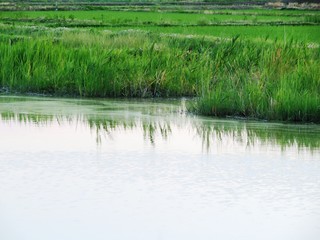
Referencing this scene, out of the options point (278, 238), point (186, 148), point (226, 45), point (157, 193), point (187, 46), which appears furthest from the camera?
point (187, 46)

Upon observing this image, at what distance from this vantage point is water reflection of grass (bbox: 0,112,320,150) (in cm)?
856

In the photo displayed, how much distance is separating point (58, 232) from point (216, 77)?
6656 mm

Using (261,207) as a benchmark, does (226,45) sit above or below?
above

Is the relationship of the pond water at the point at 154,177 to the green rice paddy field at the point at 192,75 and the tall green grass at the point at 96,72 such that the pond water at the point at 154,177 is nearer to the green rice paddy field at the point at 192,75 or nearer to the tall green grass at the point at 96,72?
the green rice paddy field at the point at 192,75

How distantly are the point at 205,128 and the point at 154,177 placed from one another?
268 cm

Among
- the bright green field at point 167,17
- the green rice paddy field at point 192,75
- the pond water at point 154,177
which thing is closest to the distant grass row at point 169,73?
the green rice paddy field at point 192,75

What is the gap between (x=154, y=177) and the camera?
6.70 meters

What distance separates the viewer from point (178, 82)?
41.1 feet

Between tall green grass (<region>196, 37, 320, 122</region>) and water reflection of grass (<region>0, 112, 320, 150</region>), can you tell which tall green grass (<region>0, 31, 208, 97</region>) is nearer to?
tall green grass (<region>196, 37, 320, 122</region>)

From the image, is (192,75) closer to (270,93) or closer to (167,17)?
(270,93)

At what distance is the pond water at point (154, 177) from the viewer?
208 inches

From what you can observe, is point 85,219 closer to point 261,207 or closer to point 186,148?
point 261,207

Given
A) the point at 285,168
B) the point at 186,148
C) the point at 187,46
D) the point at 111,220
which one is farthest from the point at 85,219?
the point at 187,46

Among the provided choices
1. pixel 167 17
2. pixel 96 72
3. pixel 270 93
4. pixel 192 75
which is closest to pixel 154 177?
pixel 270 93
